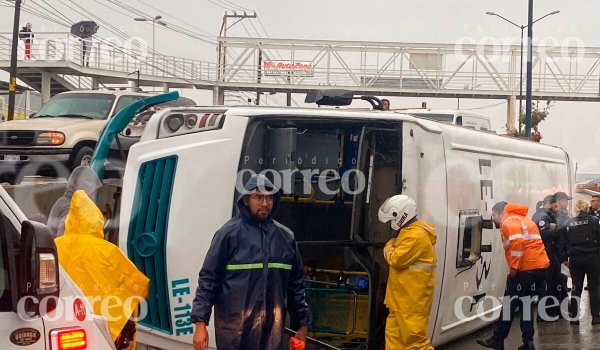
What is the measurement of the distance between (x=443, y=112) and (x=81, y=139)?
596 cm

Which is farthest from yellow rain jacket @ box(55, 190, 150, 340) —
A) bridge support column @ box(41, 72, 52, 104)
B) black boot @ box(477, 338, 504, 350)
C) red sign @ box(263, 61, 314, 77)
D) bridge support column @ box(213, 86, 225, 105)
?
red sign @ box(263, 61, 314, 77)

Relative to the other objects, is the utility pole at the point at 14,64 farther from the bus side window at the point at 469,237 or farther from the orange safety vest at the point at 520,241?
the bus side window at the point at 469,237

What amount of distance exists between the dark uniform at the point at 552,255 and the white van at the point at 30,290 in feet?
24.8

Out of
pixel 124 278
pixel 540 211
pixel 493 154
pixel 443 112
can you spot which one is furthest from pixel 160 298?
pixel 443 112

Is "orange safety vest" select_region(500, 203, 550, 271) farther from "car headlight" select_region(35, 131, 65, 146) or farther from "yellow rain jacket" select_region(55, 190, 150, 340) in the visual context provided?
"car headlight" select_region(35, 131, 65, 146)

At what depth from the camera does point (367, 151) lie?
714 centimetres

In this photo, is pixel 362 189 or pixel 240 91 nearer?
pixel 362 189

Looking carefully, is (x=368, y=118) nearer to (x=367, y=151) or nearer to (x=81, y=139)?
(x=367, y=151)

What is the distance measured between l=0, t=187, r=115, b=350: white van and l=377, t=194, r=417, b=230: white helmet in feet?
10.6

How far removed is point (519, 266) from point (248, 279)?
14.3ft

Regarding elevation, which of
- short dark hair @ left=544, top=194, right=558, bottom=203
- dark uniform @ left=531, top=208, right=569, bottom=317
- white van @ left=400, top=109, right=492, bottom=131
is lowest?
dark uniform @ left=531, top=208, right=569, bottom=317

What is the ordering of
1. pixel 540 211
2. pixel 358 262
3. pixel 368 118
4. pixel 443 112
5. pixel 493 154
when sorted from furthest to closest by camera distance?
pixel 443 112 < pixel 540 211 < pixel 493 154 < pixel 358 262 < pixel 368 118

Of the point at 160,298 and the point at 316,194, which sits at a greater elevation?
the point at 316,194

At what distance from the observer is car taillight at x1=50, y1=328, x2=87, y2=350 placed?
127 inches
